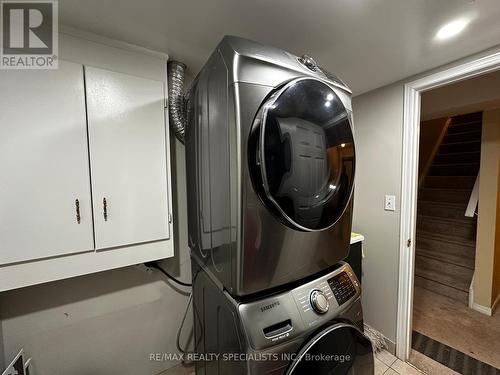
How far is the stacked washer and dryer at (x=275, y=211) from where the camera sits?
2.05ft

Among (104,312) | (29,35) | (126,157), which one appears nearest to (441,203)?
(126,157)

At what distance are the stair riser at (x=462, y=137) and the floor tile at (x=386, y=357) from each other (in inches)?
160

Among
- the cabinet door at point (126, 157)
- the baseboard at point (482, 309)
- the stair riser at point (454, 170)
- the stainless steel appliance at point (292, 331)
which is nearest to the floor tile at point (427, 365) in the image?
the stainless steel appliance at point (292, 331)

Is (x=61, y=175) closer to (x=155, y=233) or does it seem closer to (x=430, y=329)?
(x=155, y=233)

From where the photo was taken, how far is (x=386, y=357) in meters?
1.57

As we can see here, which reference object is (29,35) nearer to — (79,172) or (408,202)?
(79,172)

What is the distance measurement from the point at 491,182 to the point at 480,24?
1843 millimetres

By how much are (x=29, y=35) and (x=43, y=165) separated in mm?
519

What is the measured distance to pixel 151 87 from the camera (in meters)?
1.11

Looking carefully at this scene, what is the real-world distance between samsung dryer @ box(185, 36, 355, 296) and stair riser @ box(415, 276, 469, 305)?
Result: 2696mm

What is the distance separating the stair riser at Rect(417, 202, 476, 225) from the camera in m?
3.08

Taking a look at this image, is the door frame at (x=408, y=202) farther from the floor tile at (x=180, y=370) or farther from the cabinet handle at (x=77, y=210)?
the cabinet handle at (x=77, y=210)

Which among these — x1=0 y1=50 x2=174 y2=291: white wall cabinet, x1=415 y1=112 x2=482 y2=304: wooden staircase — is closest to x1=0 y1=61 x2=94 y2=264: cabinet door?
x1=0 y1=50 x2=174 y2=291: white wall cabinet

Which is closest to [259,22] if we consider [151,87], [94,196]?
[151,87]
